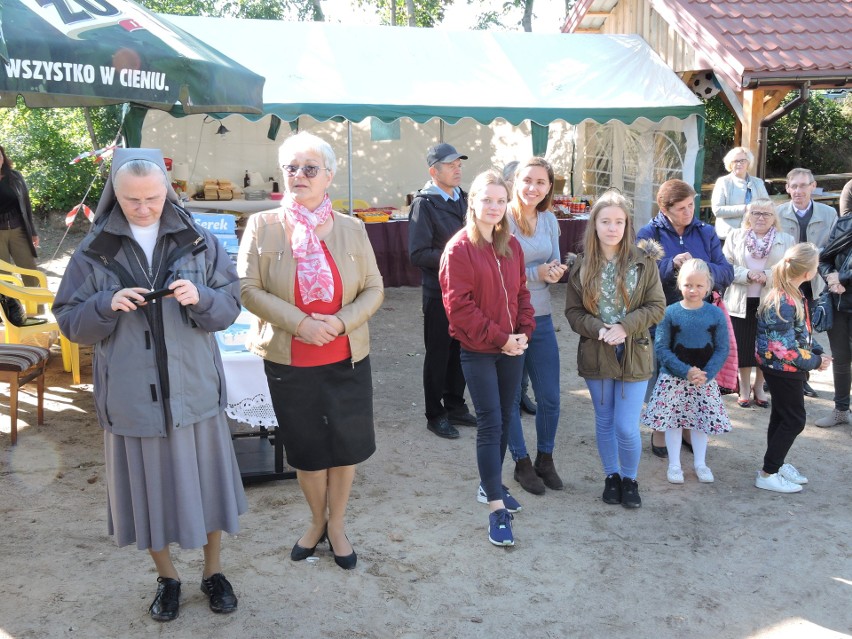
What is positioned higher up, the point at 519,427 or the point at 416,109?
the point at 416,109

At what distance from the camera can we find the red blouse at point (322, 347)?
3180 millimetres

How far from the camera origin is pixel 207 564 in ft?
10.4

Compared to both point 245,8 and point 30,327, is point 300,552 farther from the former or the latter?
point 245,8

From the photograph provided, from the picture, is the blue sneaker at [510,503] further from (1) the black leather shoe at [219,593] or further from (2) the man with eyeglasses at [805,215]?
(2) the man with eyeglasses at [805,215]

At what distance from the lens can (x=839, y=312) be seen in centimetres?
526

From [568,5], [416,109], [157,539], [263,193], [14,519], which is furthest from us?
[568,5]

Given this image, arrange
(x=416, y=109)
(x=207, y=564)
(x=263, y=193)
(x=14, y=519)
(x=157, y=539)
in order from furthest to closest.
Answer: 1. (x=263, y=193)
2. (x=416, y=109)
3. (x=14, y=519)
4. (x=207, y=564)
5. (x=157, y=539)

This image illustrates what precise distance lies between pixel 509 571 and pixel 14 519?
2354 mm

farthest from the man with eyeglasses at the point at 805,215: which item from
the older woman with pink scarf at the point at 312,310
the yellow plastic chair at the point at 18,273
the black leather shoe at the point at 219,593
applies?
the yellow plastic chair at the point at 18,273

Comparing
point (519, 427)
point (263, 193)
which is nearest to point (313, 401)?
point (519, 427)

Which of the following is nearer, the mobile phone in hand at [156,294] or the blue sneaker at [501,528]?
the mobile phone in hand at [156,294]

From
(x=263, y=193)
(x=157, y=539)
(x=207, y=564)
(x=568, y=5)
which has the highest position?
(x=568, y=5)

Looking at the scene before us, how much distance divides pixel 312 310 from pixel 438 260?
188cm

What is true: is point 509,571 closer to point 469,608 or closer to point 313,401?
point 469,608
